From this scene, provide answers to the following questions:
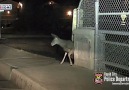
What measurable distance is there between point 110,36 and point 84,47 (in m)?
1.06

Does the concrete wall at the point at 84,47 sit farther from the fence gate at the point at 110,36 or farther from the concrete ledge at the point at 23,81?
the concrete ledge at the point at 23,81

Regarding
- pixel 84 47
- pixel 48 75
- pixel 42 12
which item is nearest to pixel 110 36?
pixel 84 47

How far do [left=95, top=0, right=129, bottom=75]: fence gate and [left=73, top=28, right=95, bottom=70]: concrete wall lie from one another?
40cm

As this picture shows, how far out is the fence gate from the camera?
979cm

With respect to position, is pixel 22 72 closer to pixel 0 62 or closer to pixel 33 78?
pixel 33 78

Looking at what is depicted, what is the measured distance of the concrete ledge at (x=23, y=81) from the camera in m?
9.02

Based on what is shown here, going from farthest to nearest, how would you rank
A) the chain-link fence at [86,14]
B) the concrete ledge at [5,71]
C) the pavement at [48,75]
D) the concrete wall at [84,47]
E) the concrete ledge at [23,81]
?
the concrete ledge at [5,71]
the chain-link fence at [86,14]
the concrete wall at [84,47]
the concrete ledge at [23,81]
the pavement at [48,75]

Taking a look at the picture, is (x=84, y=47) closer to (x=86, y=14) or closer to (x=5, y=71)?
(x=86, y=14)

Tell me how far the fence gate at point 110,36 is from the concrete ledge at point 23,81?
79.3 inches

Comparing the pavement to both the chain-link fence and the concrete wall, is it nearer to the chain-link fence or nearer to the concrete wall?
the concrete wall

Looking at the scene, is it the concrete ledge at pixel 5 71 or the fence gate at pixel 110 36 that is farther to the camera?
the concrete ledge at pixel 5 71

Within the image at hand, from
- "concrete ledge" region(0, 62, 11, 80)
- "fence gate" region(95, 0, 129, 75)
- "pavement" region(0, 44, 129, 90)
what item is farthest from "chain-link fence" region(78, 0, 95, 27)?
"concrete ledge" region(0, 62, 11, 80)

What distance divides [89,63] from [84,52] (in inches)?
16.0

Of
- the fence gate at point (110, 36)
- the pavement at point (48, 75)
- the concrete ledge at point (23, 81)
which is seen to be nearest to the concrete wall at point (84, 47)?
the pavement at point (48, 75)
